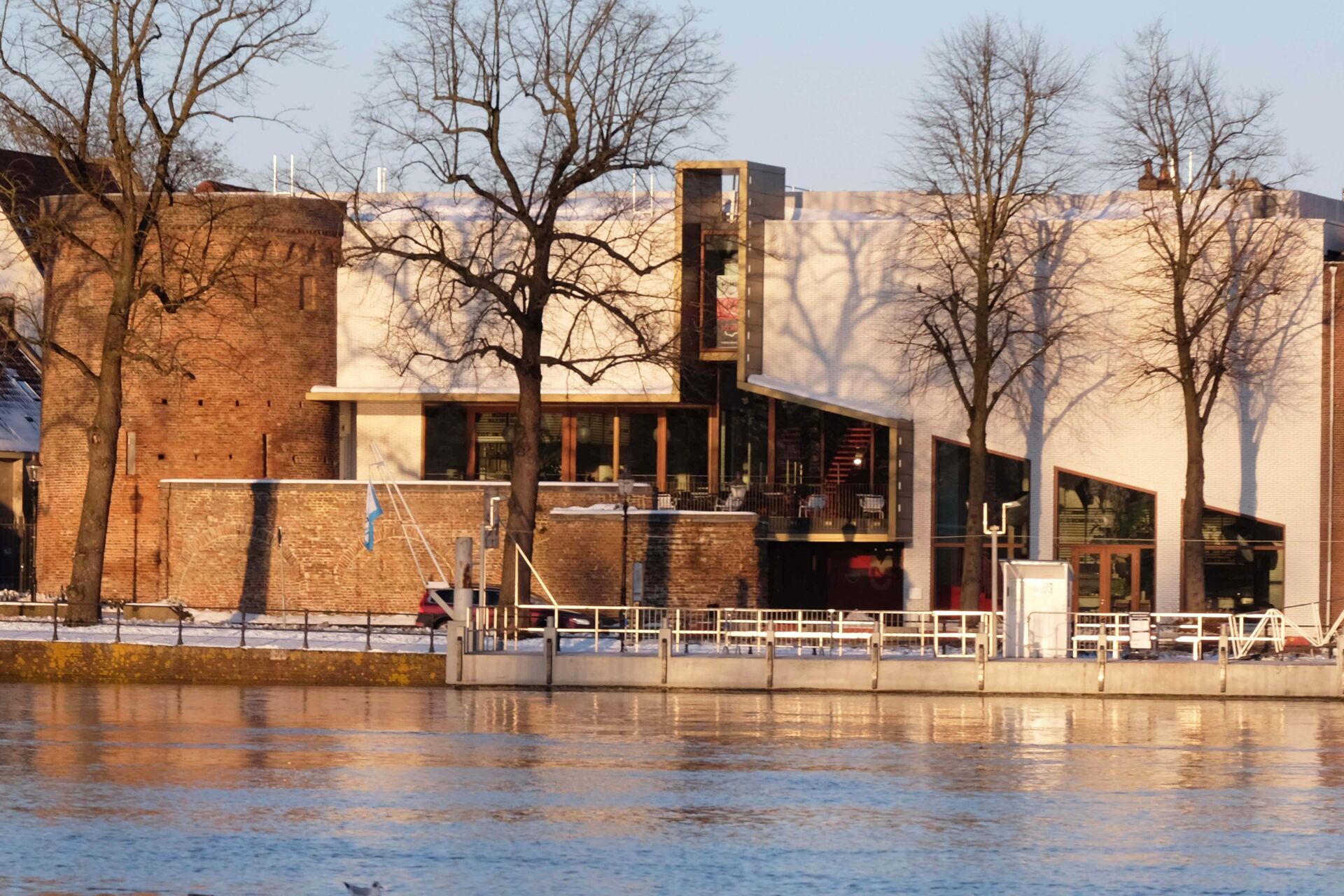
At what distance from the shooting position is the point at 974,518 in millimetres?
48750

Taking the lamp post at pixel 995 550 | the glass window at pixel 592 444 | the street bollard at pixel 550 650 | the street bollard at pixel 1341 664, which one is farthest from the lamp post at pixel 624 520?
the street bollard at pixel 1341 664

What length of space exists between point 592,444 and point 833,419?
23.1 feet

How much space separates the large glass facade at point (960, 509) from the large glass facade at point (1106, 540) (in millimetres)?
960

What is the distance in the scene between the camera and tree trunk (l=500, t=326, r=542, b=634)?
41.6 metres

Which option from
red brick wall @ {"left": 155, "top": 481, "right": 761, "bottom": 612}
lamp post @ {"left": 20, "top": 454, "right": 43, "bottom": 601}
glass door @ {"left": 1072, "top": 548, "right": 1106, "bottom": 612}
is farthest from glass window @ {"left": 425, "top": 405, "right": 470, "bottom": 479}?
glass door @ {"left": 1072, "top": 548, "right": 1106, "bottom": 612}

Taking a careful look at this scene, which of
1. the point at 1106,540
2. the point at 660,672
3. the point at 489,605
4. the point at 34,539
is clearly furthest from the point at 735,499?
the point at 34,539

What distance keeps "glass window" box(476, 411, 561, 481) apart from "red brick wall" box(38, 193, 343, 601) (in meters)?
4.98

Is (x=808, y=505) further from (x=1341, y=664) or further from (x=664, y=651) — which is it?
(x=1341, y=664)

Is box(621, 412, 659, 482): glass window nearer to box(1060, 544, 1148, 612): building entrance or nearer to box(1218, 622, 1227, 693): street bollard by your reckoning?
box(1060, 544, 1148, 612): building entrance

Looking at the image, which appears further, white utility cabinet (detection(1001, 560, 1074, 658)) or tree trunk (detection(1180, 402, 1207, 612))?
tree trunk (detection(1180, 402, 1207, 612))

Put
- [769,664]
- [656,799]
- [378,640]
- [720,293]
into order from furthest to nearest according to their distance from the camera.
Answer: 1. [720,293]
2. [378,640]
3. [769,664]
4. [656,799]

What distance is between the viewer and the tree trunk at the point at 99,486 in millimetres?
40938

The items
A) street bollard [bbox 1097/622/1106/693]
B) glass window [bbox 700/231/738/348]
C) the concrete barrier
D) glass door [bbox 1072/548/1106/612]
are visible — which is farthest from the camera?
glass window [bbox 700/231/738/348]

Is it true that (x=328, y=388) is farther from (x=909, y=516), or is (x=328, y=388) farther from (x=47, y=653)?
(x=47, y=653)
